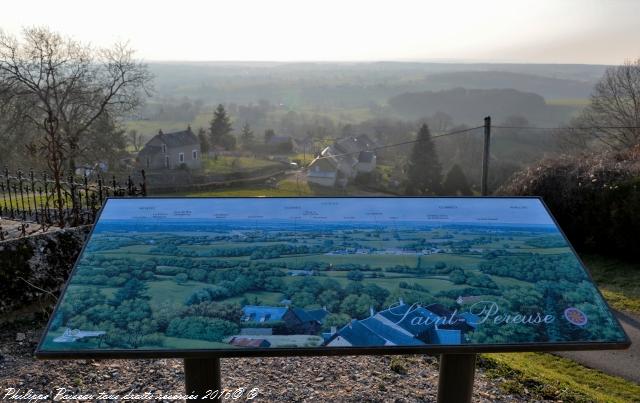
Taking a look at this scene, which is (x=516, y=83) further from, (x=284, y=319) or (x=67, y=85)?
(x=284, y=319)

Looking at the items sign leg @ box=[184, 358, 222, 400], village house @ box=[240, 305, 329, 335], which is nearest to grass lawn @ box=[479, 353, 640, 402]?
village house @ box=[240, 305, 329, 335]

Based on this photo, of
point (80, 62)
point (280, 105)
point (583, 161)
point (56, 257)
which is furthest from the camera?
point (280, 105)

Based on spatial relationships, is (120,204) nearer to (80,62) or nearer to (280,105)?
(80,62)

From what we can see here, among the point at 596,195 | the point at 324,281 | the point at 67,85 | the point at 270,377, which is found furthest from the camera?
the point at 67,85

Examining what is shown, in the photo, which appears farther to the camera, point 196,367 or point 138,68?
point 138,68

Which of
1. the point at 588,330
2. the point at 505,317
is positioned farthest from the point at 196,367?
the point at 588,330

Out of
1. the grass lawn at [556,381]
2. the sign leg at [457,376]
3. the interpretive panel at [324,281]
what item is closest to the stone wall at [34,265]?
the interpretive panel at [324,281]

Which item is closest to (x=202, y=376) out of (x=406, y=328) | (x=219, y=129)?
(x=406, y=328)
